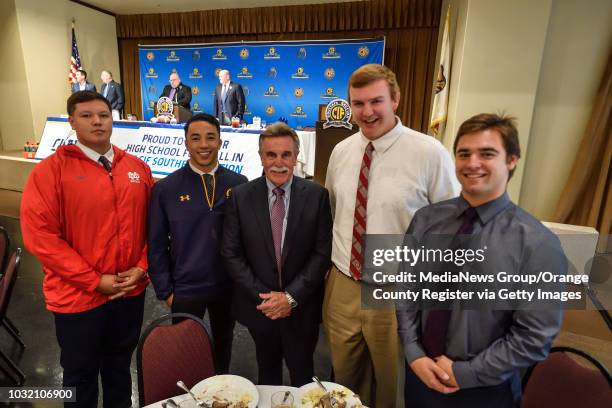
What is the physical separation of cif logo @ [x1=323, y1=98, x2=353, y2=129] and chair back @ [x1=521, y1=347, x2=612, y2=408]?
124 inches

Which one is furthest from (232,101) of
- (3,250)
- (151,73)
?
(3,250)

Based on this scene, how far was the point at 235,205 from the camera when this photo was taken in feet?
5.60

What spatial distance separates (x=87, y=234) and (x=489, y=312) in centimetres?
174

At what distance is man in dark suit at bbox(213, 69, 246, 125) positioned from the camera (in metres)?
6.67

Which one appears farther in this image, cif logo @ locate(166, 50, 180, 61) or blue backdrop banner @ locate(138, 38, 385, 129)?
cif logo @ locate(166, 50, 180, 61)

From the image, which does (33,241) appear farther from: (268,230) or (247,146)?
(247,146)

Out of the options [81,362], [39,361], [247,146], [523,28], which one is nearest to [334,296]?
[81,362]

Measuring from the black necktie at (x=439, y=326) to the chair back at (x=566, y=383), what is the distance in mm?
416

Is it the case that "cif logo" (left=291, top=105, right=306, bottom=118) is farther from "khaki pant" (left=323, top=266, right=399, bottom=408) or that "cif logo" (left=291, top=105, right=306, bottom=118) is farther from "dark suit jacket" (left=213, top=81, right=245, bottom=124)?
"khaki pant" (left=323, top=266, right=399, bottom=408)

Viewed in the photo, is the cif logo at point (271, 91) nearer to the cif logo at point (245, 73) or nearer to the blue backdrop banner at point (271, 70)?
the blue backdrop banner at point (271, 70)

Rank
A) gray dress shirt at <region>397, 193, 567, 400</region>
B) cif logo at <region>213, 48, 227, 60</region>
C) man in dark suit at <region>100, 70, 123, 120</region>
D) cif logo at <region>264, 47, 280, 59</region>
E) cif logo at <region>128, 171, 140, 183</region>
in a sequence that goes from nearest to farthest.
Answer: gray dress shirt at <region>397, 193, 567, 400</region> → cif logo at <region>128, 171, 140, 183</region> → man in dark suit at <region>100, 70, 123, 120</region> → cif logo at <region>264, 47, 280, 59</region> → cif logo at <region>213, 48, 227, 60</region>

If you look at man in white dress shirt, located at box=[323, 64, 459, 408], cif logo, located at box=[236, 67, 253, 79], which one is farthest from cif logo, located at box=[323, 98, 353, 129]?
cif logo, located at box=[236, 67, 253, 79]

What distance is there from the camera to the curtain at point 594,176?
3.95 metres

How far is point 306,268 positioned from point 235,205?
46 centimetres
